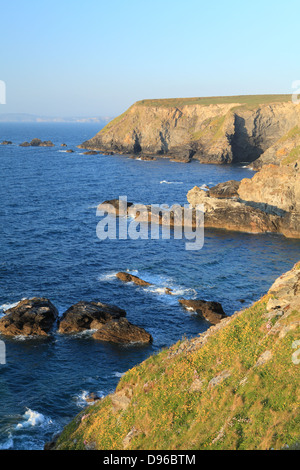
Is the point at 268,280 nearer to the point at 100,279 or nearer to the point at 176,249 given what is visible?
the point at 176,249

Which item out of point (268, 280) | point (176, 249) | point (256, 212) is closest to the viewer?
point (268, 280)

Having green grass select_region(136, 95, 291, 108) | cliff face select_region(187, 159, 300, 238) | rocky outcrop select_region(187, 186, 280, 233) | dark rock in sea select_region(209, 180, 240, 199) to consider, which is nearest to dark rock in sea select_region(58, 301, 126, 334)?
rocky outcrop select_region(187, 186, 280, 233)

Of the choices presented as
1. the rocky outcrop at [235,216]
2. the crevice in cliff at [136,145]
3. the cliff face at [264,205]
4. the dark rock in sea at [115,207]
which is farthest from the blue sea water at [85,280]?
the crevice in cliff at [136,145]

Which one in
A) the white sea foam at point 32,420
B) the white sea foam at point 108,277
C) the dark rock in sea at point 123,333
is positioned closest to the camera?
the white sea foam at point 32,420

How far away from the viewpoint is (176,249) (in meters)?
68.4

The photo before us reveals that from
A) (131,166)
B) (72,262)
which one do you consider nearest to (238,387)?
(72,262)

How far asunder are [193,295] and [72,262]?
63.7 feet

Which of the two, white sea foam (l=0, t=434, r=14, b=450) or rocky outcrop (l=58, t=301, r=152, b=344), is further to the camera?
rocky outcrop (l=58, t=301, r=152, b=344)

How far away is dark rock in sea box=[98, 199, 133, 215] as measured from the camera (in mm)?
89750

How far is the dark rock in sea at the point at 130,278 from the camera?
54.9 meters

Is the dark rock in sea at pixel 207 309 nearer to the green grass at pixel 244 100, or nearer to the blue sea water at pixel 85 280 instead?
the blue sea water at pixel 85 280

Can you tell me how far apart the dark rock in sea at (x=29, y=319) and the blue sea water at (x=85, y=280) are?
51.1 inches

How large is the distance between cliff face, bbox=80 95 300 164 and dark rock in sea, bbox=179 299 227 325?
120m

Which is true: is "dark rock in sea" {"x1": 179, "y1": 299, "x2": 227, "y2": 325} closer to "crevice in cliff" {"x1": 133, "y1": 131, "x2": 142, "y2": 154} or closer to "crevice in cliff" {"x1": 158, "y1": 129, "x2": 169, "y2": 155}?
"crevice in cliff" {"x1": 158, "y1": 129, "x2": 169, "y2": 155}
